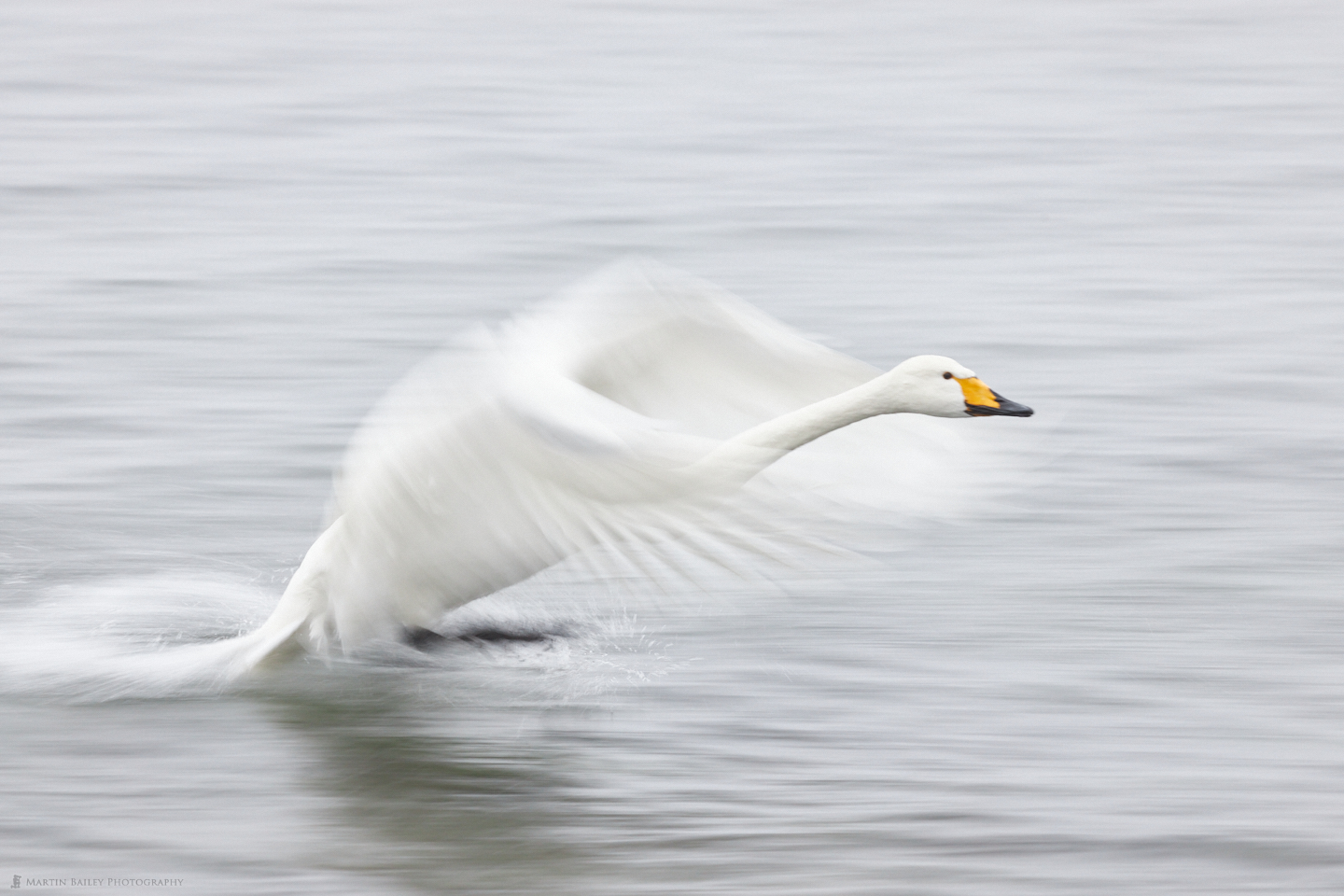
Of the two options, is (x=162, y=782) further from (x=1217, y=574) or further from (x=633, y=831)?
(x=1217, y=574)

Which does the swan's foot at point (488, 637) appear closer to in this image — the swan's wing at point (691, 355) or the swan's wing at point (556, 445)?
the swan's wing at point (556, 445)

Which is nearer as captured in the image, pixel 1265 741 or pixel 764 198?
pixel 1265 741

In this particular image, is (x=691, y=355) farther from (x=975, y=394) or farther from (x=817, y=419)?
(x=975, y=394)

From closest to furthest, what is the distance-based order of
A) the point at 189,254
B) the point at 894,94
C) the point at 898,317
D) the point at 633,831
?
the point at 633,831 < the point at 898,317 < the point at 189,254 < the point at 894,94

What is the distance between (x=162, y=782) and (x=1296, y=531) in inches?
178

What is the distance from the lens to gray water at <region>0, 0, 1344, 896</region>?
5.85 metres

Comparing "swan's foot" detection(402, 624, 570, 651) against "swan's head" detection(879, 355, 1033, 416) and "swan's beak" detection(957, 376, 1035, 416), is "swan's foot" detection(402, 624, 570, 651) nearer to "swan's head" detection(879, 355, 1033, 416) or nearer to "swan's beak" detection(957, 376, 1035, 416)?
"swan's head" detection(879, 355, 1033, 416)

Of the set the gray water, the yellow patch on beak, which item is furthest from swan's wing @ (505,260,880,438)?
the gray water

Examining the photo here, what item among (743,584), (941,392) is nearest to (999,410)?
(941,392)

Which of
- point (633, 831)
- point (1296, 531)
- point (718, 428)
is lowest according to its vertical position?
point (633, 831)

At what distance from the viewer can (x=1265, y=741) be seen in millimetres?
6250

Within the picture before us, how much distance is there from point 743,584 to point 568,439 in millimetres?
590

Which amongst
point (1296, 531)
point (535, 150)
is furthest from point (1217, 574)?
point (535, 150)

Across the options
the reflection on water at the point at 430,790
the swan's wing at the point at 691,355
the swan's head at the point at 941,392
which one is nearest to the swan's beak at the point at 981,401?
the swan's head at the point at 941,392
